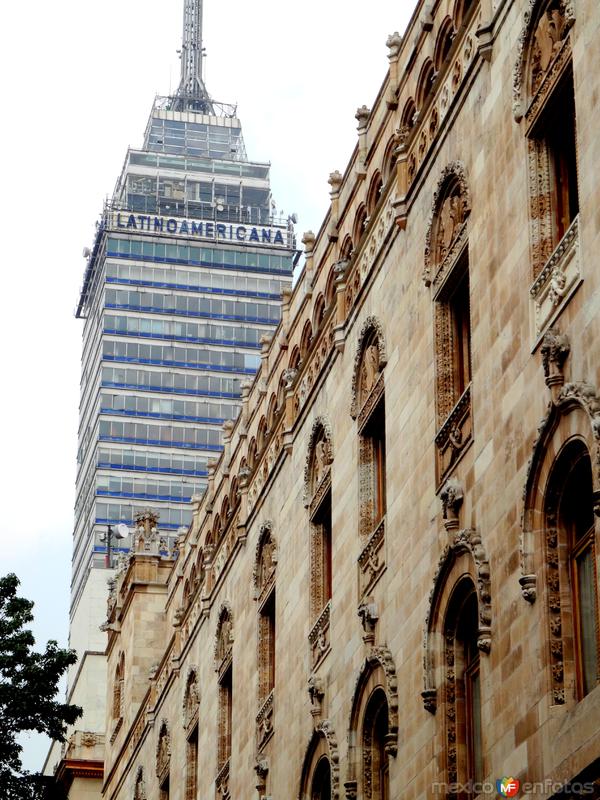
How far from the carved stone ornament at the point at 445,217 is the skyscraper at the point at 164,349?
Answer: 116035 millimetres

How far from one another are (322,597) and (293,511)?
11.4 feet

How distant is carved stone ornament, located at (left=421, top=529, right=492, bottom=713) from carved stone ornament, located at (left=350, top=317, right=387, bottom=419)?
246 inches

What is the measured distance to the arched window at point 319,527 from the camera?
35.7 m

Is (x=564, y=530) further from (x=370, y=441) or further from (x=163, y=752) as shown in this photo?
(x=163, y=752)

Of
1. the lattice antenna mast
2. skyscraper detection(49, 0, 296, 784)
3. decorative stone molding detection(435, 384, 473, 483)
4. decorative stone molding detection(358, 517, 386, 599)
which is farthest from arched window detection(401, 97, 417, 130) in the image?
the lattice antenna mast

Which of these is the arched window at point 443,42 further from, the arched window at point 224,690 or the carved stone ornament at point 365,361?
the arched window at point 224,690

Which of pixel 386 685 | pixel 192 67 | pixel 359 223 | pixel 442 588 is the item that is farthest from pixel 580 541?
pixel 192 67

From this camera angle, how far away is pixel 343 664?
33.2 meters

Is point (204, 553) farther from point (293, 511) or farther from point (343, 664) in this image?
point (343, 664)

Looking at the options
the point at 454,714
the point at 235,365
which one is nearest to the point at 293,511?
the point at 454,714

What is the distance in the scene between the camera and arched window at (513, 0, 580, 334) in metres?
24.2

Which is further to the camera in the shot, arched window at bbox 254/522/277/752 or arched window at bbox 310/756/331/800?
arched window at bbox 254/522/277/752

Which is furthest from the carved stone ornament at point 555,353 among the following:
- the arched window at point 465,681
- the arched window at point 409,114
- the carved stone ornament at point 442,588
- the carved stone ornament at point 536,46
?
the arched window at point 409,114

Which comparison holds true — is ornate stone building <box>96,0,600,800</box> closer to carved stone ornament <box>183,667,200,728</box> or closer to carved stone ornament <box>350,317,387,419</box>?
carved stone ornament <box>350,317,387,419</box>
